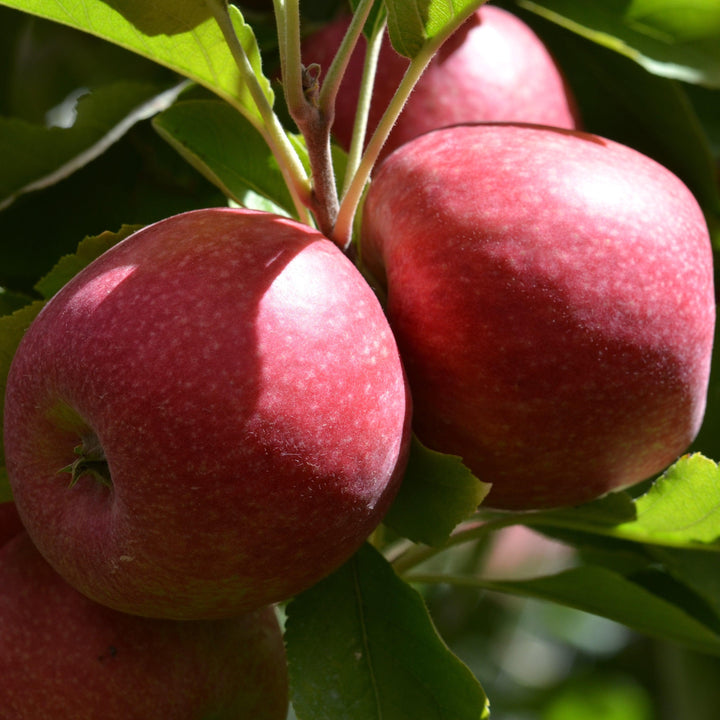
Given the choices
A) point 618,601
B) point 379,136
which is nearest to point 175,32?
point 379,136

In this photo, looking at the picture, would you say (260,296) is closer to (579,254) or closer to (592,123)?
(579,254)

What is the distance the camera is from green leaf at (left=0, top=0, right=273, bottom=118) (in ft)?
3.17

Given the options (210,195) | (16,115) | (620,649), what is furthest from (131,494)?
(620,649)

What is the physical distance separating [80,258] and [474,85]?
55 centimetres

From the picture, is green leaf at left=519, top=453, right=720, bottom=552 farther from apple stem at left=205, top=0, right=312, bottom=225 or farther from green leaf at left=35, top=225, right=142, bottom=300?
green leaf at left=35, top=225, right=142, bottom=300

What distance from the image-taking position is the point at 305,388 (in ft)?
2.70

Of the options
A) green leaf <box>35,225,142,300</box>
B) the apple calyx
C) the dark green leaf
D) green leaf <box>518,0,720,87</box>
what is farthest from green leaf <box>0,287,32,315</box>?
green leaf <box>518,0,720,87</box>

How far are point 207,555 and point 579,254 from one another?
41 cm

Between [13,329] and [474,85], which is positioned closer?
[13,329]

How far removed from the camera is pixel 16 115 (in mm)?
1685

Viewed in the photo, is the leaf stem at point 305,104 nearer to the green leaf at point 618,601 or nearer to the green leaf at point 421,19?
the green leaf at point 421,19

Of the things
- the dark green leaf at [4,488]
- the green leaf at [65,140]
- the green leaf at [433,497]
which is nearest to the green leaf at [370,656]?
the green leaf at [433,497]

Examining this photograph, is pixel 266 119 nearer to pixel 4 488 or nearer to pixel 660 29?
pixel 4 488

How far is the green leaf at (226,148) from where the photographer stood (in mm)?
1128
